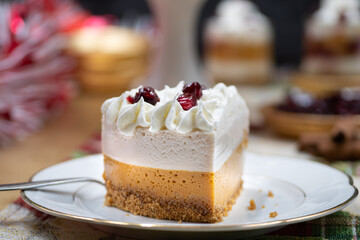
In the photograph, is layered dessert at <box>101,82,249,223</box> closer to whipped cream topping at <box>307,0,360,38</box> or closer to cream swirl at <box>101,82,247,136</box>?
cream swirl at <box>101,82,247,136</box>

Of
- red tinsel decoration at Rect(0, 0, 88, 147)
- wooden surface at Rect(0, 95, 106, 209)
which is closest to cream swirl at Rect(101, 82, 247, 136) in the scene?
wooden surface at Rect(0, 95, 106, 209)

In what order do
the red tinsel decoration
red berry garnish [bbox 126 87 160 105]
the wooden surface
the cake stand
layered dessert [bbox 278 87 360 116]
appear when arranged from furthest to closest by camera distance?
the cake stand → layered dessert [bbox 278 87 360 116] → the red tinsel decoration → the wooden surface → red berry garnish [bbox 126 87 160 105]

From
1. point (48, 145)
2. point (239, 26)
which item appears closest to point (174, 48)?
point (239, 26)

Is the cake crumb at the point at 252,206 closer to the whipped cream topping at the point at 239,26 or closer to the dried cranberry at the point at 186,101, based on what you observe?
the dried cranberry at the point at 186,101

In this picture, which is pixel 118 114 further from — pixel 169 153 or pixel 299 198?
pixel 299 198

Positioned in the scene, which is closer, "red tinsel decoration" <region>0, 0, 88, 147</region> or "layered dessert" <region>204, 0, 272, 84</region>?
"red tinsel decoration" <region>0, 0, 88, 147</region>

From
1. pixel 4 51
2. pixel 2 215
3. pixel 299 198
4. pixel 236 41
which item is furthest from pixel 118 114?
pixel 236 41
